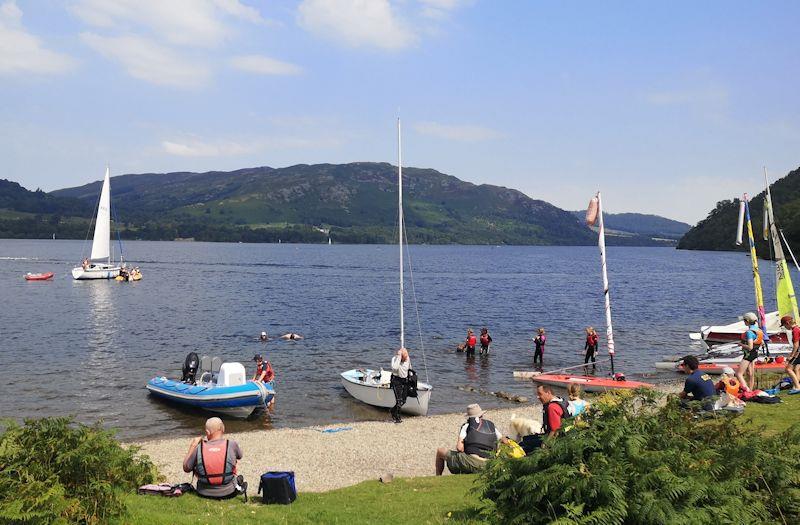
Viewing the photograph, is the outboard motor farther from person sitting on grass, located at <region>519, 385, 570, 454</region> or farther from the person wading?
person sitting on grass, located at <region>519, 385, 570, 454</region>

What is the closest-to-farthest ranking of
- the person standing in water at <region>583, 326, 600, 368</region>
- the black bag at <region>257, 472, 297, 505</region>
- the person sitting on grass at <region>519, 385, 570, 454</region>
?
Result: the black bag at <region>257, 472, 297, 505</region>, the person sitting on grass at <region>519, 385, 570, 454</region>, the person standing in water at <region>583, 326, 600, 368</region>

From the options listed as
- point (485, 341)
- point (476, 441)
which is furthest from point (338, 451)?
point (485, 341)

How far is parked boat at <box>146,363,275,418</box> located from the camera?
87.6 feet

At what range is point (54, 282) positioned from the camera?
322 ft

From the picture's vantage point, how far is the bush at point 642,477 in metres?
7.88

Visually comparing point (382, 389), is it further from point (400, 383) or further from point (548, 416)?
point (548, 416)

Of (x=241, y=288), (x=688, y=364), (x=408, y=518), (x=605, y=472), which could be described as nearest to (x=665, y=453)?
→ (x=605, y=472)

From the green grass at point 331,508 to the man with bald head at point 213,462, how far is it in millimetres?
213

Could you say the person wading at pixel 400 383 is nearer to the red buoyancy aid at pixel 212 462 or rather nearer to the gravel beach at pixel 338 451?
the gravel beach at pixel 338 451

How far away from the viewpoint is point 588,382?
3152 cm

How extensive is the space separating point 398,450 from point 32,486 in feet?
42.4

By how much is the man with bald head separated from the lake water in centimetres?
1398

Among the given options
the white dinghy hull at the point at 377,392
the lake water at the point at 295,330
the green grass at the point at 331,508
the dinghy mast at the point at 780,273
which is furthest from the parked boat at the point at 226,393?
the dinghy mast at the point at 780,273

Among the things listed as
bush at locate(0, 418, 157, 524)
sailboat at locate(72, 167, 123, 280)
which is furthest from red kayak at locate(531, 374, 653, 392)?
sailboat at locate(72, 167, 123, 280)
